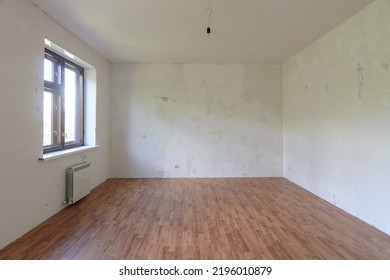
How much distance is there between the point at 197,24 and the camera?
145 inches

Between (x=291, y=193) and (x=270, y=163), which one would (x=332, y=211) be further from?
(x=270, y=163)

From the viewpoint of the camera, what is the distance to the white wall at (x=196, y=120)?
6078 millimetres

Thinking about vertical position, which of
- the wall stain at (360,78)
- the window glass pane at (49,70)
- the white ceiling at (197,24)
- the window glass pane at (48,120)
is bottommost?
the window glass pane at (48,120)

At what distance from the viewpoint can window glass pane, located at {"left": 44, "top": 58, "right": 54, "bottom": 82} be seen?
3650 mm

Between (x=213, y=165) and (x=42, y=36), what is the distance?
4324 millimetres

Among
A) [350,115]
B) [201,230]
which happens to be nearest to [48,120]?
→ [201,230]

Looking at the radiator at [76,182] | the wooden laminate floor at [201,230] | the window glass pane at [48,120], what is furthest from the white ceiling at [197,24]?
the wooden laminate floor at [201,230]

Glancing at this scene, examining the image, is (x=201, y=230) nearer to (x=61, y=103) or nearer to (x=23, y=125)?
(x=23, y=125)

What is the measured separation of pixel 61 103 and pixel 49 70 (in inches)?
20.8

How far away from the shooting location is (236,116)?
6.17 metres

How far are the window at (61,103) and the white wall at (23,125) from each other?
0.39m

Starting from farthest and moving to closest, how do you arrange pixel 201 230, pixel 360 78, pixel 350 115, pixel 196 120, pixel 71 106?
pixel 196 120
pixel 71 106
pixel 350 115
pixel 360 78
pixel 201 230

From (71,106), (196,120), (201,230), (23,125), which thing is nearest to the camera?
(23,125)

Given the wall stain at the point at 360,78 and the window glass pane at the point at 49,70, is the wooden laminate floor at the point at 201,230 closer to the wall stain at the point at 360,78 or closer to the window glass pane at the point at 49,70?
the wall stain at the point at 360,78
